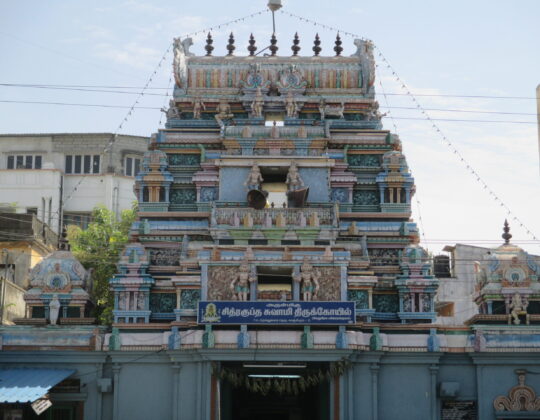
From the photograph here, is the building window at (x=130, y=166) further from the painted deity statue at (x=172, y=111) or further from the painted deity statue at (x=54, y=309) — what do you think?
the painted deity statue at (x=54, y=309)

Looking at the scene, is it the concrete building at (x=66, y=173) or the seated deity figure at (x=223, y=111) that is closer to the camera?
the seated deity figure at (x=223, y=111)

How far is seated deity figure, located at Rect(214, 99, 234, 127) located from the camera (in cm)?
4097

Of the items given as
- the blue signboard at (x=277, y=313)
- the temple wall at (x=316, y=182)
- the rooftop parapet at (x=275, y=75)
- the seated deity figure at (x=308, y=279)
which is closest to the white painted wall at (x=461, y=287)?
the rooftop parapet at (x=275, y=75)

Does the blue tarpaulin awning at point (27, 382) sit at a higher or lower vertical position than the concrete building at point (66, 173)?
lower

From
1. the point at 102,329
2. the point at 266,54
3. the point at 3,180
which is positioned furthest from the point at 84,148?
the point at 102,329

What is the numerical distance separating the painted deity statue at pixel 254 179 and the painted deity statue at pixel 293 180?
3.59 feet

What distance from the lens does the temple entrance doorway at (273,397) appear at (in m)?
35.3

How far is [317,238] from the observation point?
3612 cm

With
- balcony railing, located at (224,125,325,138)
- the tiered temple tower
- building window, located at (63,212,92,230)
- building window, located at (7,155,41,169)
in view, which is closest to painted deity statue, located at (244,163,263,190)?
the tiered temple tower

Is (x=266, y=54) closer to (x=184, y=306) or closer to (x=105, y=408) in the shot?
→ (x=184, y=306)

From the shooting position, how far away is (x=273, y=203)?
38.7 metres

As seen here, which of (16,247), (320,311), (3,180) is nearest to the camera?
(320,311)

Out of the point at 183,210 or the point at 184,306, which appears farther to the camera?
the point at 183,210

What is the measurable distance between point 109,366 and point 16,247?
732 inches
